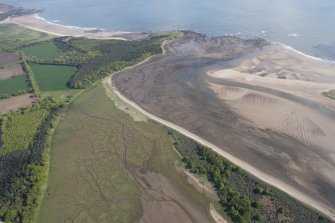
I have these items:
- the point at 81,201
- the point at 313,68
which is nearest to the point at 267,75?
the point at 313,68

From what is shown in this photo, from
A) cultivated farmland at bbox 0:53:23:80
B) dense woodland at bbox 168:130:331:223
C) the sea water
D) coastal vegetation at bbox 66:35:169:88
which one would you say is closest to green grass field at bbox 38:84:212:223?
dense woodland at bbox 168:130:331:223

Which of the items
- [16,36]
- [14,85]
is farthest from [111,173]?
[16,36]

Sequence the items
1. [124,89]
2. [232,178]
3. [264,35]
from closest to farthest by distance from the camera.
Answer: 1. [232,178]
2. [124,89]
3. [264,35]

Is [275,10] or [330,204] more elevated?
[275,10]

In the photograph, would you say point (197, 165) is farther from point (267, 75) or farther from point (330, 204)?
point (267, 75)

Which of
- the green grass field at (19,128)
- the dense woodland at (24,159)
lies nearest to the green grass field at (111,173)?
the dense woodland at (24,159)

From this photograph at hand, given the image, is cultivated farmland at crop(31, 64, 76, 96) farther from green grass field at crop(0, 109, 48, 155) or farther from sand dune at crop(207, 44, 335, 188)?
sand dune at crop(207, 44, 335, 188)

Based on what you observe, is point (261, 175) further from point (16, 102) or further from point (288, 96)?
point (16, 102)
